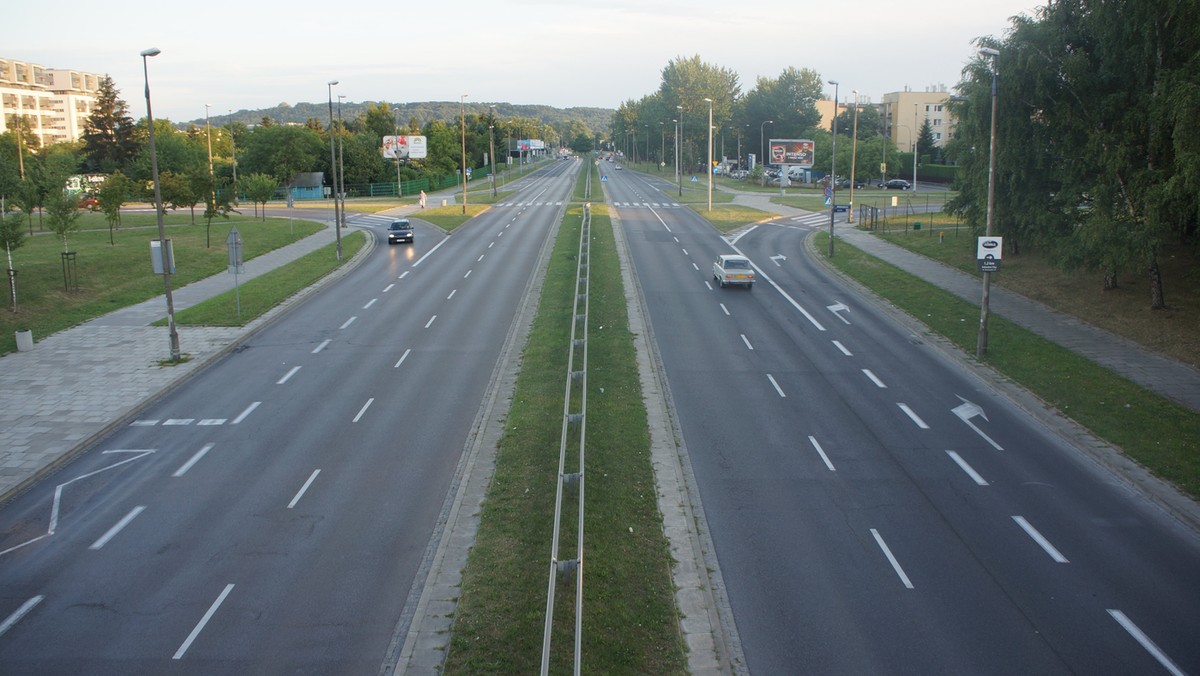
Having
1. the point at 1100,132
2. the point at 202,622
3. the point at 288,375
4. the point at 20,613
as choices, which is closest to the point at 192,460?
the point at 20,613

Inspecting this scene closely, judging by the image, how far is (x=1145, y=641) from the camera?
11320 mm

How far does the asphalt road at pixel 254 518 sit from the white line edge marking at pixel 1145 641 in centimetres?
190

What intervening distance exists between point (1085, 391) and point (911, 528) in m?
10.5

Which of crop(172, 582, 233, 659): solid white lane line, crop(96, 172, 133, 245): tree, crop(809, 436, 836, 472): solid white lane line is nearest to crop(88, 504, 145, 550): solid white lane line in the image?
crop(172, 582, 233, 659): solid white lane line

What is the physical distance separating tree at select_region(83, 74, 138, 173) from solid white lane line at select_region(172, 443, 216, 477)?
325 ft

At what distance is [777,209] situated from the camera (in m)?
74.2

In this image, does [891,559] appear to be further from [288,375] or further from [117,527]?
[288,375]

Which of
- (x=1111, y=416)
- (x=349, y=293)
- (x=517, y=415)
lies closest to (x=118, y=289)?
(x=349, y=293)

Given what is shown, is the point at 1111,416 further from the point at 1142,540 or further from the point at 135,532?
the point at 135,532

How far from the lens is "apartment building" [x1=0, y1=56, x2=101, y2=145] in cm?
14446

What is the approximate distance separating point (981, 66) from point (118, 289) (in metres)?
38.9

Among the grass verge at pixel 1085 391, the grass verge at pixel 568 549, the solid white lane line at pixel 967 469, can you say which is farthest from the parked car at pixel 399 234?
the solid white lane line at pixel 967 469

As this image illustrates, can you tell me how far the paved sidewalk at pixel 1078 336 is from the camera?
23062 millimetres

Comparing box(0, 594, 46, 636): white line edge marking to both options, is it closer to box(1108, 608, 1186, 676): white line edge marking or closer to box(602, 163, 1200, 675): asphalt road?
box(1108, 608, 1186, 676): white line edge marking
